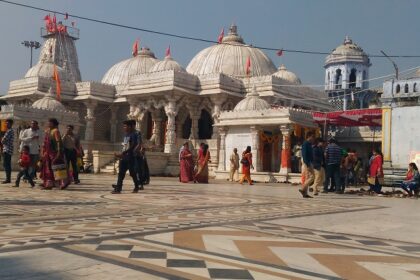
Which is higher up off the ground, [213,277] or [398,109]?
[398,109]

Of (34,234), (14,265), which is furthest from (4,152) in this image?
(14,265)

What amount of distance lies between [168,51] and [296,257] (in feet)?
105

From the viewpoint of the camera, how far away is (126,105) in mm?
36531

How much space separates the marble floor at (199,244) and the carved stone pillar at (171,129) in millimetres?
20981

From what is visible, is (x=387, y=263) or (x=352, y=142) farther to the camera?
(x=352, y=142)

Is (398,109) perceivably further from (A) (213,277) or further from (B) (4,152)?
(A) (213,277)

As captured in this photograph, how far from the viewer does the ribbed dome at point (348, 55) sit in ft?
194

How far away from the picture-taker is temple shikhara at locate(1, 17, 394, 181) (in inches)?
847

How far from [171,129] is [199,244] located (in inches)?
964

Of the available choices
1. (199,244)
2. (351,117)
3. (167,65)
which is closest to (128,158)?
(199,244)

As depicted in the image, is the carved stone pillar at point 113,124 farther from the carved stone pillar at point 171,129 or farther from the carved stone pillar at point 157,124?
the carved stone pillar at point 171,129

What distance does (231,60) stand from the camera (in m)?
35.0

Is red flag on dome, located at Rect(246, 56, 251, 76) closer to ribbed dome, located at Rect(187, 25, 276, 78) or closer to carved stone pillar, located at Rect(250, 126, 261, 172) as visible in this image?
ribbed dome, located at Rect(187, 25, 276, 78)

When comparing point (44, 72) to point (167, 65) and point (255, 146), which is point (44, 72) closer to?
point (167, 65)
